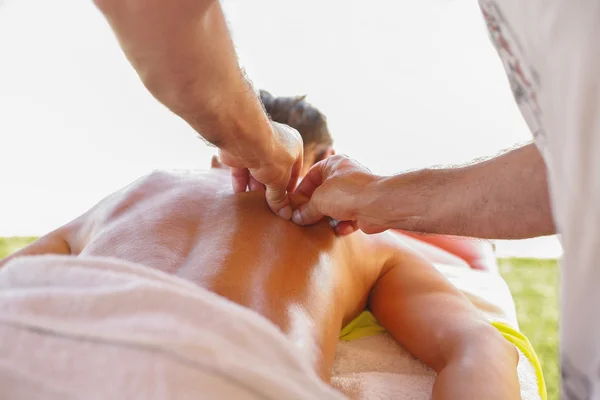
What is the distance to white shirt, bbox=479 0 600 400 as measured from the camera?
1.86ft

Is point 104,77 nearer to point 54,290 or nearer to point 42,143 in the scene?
point 42,143

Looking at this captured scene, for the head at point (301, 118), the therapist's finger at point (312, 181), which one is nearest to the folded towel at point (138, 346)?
the therapist's finger at point (312, 181)

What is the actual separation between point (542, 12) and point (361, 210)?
2.16 feet

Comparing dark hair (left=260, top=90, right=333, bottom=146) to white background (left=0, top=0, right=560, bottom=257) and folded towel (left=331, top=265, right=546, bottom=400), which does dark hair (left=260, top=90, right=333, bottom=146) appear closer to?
folded towel (left=331, top=265, right=546, bottom=400)

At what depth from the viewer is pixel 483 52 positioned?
292 centimetres

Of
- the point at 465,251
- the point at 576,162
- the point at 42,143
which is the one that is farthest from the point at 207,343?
the point at 42,143

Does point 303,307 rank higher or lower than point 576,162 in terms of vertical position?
lower

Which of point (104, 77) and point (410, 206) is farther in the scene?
Answer: point (104, 77)

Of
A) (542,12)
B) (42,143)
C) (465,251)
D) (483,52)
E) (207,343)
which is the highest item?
(542,12)

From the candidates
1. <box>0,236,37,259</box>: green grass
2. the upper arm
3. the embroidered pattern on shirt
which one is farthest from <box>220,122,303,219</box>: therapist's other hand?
<box>0,236,37,259</box>: green grass

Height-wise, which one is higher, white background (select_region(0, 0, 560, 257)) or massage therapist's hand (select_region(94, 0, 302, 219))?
massage therapist's hand (select_region(94, 0, 302, 219))

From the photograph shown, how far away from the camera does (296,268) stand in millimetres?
1117

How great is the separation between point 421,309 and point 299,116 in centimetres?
65

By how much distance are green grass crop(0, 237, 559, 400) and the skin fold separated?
0.88 meters
